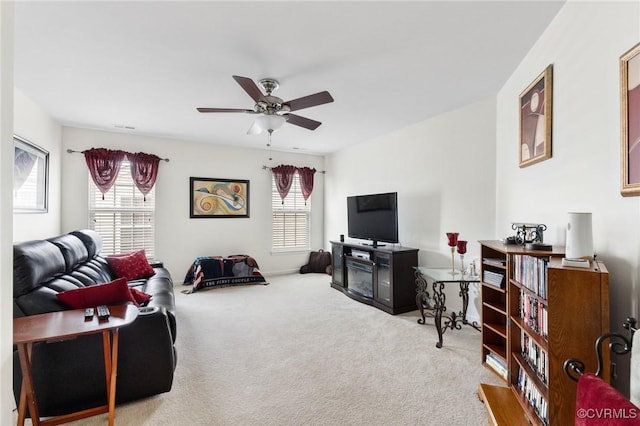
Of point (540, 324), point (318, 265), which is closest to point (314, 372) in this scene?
point (540, 324)

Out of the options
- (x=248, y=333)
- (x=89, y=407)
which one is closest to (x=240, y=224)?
(x=248, y=333)

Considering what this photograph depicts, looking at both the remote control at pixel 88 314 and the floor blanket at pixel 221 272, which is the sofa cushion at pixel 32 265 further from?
the floor blanket at pixel 221 272

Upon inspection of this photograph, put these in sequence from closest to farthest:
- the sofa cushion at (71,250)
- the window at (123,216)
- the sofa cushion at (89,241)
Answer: the sofa cushion at (71,250)
the sofa cushion at (89,241)
the window at (123,216)

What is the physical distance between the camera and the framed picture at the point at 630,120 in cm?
130

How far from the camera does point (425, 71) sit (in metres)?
2.67

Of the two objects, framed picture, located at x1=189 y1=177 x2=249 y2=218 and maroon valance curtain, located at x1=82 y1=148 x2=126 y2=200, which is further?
framed picture, located at x1=189 y1=177 x2=249 y2=218

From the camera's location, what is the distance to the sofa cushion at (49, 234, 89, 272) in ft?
8.30

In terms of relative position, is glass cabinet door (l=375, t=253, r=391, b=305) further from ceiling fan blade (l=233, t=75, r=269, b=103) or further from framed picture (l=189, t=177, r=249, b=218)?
framed picture (l=189, t=177, r=249, b=218)

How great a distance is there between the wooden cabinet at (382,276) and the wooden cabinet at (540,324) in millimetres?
1339

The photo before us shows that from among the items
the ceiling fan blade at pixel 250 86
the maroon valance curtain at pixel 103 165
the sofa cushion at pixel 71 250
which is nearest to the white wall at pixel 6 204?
the ceiling fan blade at pixel 250 86

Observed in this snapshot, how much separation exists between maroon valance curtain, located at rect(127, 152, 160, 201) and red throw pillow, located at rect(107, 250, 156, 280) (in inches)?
56.4

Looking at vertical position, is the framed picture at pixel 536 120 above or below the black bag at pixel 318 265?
above

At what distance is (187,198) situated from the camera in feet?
17.3

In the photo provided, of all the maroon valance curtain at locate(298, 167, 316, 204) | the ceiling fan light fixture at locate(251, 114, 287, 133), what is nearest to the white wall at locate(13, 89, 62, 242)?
the ceiling fan light fixture at locate(251, 114, 287, 133)
